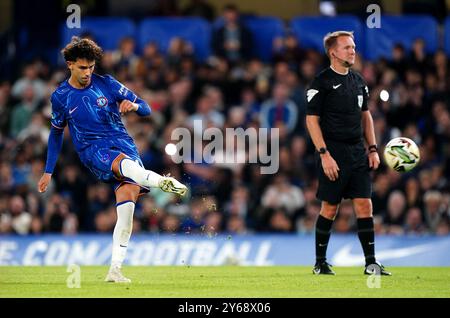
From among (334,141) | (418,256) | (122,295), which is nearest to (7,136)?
(418,256)

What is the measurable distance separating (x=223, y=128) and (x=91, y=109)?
8054mm

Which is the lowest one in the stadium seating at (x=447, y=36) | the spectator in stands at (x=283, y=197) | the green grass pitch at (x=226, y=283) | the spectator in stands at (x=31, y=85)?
the green grass pitch at (x=226, y=283)

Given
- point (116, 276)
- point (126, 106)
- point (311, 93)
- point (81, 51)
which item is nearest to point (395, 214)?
point (311, 93)

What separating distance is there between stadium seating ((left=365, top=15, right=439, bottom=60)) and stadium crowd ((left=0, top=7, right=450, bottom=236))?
1.17 m

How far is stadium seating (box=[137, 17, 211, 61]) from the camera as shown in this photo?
22.5m

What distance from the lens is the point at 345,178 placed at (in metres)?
12.4

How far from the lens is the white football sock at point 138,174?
37.3 ft

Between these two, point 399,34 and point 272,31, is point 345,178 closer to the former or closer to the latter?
point 272,31

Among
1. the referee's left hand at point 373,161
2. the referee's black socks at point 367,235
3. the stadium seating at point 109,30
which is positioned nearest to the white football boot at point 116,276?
the referee's black socks at point 367,235

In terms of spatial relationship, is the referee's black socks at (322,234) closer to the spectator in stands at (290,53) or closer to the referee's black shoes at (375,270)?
the referee's black shoes at (375,270)

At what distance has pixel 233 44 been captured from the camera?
71.6ft

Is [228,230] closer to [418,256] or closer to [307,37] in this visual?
[418,256]

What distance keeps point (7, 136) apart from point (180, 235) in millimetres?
4493

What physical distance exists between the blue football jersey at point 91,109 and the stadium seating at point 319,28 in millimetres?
10662
